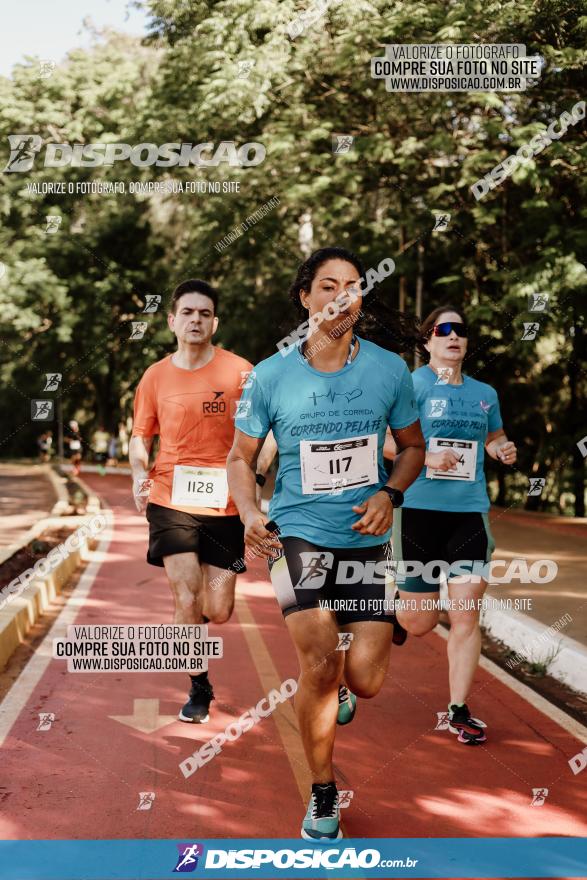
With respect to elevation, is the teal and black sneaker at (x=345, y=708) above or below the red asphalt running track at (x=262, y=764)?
above

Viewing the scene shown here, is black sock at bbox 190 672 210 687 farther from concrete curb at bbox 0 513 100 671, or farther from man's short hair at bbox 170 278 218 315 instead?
man's short hair at bbox 170 278 218 315

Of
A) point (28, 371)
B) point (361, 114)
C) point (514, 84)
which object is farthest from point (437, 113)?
point (28, 371)

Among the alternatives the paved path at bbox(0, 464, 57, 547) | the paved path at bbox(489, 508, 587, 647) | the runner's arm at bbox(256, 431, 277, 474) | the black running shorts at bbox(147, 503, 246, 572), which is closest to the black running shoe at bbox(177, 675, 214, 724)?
the black running shorts at bbox(147, 503, 246, 572)

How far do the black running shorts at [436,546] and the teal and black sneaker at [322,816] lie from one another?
76.0 inches

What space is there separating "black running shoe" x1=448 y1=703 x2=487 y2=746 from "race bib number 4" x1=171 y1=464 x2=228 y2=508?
1.65m

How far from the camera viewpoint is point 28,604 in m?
8.87

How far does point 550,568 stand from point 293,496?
329 inches

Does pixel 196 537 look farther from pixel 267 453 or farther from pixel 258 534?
pixel 258 534

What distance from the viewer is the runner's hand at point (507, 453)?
6.11m

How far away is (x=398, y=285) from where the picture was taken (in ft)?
71.6

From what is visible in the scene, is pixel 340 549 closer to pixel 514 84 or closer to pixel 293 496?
pixel 293 496

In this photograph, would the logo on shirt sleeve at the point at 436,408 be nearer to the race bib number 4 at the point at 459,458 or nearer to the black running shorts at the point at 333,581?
the race bib number 4 at the point at 459,458

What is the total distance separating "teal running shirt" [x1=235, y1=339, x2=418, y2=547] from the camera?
4406mm

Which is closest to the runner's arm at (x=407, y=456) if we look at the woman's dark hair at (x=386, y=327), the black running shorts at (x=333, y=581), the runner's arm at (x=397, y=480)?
the runner's arm at (x=397, y=480)
